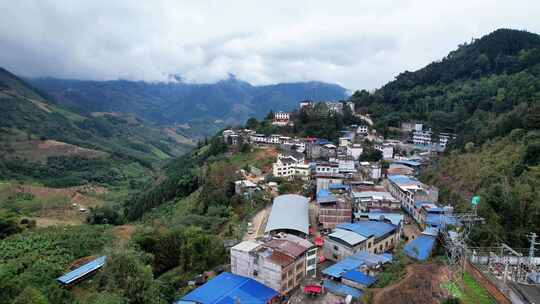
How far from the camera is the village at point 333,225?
20938 millimetres

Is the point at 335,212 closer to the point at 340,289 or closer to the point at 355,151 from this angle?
the point at 340,289

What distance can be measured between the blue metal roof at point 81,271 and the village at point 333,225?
905 cm

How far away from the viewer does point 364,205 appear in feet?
102

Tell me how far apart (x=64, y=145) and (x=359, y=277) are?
326 ft

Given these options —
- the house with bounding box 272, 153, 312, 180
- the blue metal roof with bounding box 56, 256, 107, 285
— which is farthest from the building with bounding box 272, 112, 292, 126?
the blue metal roof with bounding box 56, 256, 107, 285

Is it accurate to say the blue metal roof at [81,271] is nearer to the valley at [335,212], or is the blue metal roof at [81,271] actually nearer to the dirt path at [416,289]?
the valley at [335,212]

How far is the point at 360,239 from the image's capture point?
24.9 metres

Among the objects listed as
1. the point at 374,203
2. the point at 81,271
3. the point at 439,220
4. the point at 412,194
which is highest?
the point at 412,194

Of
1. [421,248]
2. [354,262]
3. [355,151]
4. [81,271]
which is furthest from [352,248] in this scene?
[355,151]

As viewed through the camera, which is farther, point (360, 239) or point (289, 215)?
point (289, 215)

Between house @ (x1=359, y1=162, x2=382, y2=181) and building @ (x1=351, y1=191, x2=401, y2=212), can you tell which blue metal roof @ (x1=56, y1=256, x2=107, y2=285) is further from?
house @ (x1=359, y1=162, x2=382, y2=181)

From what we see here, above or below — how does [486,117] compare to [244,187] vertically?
above

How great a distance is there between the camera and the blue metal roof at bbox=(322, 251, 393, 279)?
71.7 ft

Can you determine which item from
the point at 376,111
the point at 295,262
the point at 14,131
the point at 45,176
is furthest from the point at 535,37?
the point at 14,131
